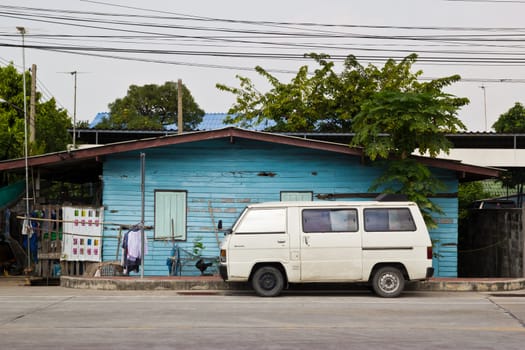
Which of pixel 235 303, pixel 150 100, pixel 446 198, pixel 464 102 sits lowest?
pixel 235 303

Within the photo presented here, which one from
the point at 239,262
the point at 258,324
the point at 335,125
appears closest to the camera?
the point at 258,324

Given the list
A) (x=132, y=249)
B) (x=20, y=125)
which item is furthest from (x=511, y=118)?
(x=132, y=249)

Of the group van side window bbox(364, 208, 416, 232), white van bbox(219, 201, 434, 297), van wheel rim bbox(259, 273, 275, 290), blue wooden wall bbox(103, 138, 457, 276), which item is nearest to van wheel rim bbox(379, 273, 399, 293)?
white van bbox(219, 201, 434, 297)

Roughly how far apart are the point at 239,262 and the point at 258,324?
4.04 metres

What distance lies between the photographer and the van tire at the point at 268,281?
14.6m

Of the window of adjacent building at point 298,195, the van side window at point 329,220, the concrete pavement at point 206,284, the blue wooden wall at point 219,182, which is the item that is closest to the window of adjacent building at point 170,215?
the blue wooden wall at point 219,182

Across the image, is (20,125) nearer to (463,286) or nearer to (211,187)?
(211,187)

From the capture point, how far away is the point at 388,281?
14.6 meters

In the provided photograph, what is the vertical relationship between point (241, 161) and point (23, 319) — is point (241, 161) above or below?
above

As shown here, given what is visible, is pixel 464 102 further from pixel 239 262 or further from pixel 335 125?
pixel 335 125

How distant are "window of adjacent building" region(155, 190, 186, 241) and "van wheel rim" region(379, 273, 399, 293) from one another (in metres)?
6.14

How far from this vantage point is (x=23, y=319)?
35.9ft

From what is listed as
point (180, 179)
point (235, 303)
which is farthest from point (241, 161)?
point (235, 303)

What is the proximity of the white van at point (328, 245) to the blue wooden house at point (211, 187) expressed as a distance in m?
4.06
